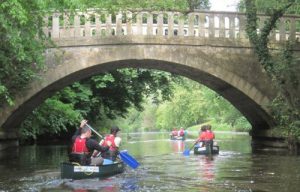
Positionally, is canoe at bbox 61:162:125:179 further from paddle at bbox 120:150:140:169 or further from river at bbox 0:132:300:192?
paddle at bbox 120:150:140:169

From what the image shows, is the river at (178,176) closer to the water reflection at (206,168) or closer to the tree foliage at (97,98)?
the water reflection at (206,168)

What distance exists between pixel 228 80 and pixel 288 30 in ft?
10.9

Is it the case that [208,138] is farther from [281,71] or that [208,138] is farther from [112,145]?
[112,145]

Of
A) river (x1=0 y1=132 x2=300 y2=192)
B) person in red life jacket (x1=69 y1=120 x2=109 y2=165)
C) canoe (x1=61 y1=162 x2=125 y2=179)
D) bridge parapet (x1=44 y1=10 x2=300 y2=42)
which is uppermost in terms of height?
bridge parapet (x1=44 y1=10 x2=300 y2=42)

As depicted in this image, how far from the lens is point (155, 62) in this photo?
59.5 ft

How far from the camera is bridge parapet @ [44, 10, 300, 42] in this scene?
57.7 ft

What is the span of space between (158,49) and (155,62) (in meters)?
0.70

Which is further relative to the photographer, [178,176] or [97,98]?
[97,98]

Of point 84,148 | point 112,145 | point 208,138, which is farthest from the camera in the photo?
point 208,138

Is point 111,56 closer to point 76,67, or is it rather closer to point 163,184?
point 76,67

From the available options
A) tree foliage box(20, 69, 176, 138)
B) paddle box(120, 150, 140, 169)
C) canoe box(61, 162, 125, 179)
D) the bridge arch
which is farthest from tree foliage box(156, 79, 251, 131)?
canoe box(61, 162, 125, 179)

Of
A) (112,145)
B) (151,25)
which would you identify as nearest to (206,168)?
(112,145)

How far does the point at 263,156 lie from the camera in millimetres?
18203

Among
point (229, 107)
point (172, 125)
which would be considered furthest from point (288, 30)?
point (172, 125)
